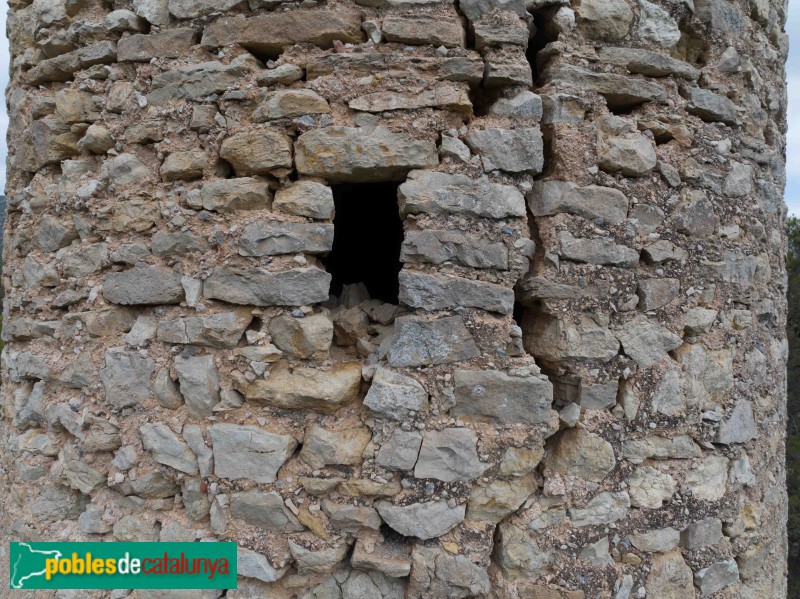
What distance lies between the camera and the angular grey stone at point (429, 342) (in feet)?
6.70

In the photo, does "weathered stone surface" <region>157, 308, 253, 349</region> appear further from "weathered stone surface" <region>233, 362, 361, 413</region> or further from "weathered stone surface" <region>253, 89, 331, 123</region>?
"weathered stone surface" <region>253, 89, 331, 123</region>

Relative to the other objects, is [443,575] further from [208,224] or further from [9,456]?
[9,456]

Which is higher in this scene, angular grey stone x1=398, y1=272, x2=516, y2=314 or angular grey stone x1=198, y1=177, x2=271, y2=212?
angular grey stone x1=198, y1=177, x2=271, y2=212

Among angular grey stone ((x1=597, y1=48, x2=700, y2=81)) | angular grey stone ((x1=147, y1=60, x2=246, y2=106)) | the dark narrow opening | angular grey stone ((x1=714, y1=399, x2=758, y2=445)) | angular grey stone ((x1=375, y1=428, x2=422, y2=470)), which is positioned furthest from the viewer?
the dark narrow opening

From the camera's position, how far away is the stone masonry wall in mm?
2062

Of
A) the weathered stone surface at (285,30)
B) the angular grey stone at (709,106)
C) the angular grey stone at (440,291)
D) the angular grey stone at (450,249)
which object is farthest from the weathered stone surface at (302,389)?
the angular grey stone at (709,106)

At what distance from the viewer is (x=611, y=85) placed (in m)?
2.26

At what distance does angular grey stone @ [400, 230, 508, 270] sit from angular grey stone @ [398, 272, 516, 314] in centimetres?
6

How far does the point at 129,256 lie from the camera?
2232 millimetres

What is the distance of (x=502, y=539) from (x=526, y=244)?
110cm

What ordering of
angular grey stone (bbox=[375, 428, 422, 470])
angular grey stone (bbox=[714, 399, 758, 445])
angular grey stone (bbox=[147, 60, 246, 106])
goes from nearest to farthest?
angular grey stone (bbox=[375, 428, 422, 470])
angular grey stone (bbox=[147, 60, 246, 106])
angular grey stone (bbox=[714, 399, 758, 445])

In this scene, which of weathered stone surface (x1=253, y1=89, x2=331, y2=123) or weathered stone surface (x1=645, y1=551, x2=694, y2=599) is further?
weathered stone surface (x1=645, y1=551, x2=694, y2=599)

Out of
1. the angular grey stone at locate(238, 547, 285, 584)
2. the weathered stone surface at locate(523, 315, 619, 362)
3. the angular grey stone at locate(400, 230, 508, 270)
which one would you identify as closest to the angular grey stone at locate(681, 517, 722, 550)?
the weathered stone surface at locate(523, 315, 619, 362)

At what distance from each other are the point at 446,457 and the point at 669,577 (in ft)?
3.48
